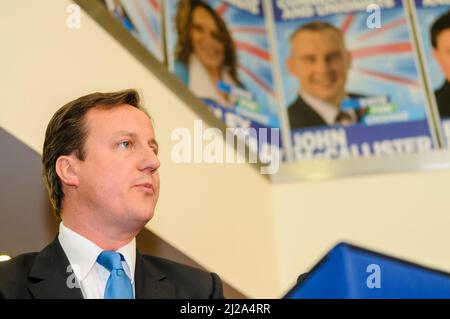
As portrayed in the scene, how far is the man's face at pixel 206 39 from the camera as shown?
9.86ft

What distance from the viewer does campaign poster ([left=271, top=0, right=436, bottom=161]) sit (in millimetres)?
3205

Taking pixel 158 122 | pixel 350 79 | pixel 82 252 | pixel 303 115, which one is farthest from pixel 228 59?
pixel 82 252

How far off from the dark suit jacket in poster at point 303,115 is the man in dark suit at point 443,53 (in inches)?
16.6

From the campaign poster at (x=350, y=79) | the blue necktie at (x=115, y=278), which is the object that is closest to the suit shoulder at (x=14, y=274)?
the blue necktie at (x=115, y=278)

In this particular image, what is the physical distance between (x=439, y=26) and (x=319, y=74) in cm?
70

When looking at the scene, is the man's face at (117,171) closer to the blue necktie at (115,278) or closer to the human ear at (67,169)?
the human ear at (67,169)

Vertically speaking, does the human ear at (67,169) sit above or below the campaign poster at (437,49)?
below

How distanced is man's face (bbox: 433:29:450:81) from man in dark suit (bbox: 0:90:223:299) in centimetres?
Answer: 223

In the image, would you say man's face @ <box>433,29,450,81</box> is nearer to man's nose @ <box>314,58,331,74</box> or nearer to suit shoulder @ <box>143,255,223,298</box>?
man's nose @ <box>314,58,331,74</box>

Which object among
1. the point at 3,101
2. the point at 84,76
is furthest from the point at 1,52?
the point at 84,76

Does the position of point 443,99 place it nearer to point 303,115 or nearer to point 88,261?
point 303,115
